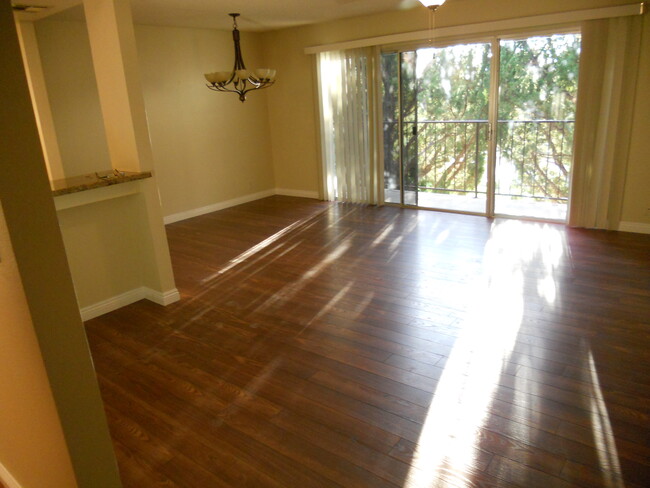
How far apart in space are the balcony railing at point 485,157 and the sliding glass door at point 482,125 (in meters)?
0.01

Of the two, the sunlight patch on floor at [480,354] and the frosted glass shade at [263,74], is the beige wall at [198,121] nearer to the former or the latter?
the frosted glass shade at [263,74]

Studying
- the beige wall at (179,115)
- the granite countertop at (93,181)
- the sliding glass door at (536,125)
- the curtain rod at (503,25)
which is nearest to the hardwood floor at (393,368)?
the granite countertop at (93,181)

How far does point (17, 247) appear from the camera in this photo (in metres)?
1.36

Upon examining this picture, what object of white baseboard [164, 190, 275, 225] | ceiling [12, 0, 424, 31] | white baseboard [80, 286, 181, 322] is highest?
ceiling [12, 0, 424, 31]

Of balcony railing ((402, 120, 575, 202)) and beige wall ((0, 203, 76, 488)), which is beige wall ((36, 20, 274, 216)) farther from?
beige wall ((0, 203, 76, 488))

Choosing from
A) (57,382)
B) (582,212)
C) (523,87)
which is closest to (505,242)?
(582,212)

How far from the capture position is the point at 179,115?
6.14 m

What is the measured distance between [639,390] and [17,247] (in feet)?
9.19

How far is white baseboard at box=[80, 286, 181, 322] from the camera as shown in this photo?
3.64 metres

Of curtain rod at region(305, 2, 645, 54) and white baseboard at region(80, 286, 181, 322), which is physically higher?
curtain rod at region(305, 2, 645, 54)

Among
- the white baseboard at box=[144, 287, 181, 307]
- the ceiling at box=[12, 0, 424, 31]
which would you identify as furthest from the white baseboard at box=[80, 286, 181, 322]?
Result: the ceiling at box=[12, 0, 424, 31]

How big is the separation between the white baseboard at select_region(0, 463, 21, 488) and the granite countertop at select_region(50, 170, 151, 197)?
1.70 metres

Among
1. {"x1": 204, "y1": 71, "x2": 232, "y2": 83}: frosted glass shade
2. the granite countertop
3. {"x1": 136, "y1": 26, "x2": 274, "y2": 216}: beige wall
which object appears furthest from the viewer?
{"x1": 136, "y1": 26, "x2": 274, "y2": 216}: beige wall

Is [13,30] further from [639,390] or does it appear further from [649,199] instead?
[649,199]
